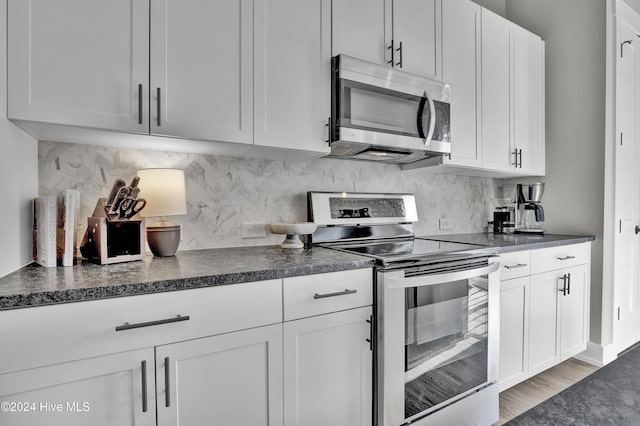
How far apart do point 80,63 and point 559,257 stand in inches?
110

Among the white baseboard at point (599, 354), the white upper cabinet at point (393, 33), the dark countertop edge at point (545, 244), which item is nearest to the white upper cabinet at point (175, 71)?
the white upper cabinet at point (393, 33)

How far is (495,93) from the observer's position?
2395 mm

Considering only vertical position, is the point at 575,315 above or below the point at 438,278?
below

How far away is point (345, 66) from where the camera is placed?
167 centimetres

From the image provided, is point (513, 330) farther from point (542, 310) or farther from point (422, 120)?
point (422, 120)

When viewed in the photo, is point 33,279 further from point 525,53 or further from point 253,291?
point 525,53

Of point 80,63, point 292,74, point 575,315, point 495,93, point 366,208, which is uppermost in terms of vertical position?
point 495,93

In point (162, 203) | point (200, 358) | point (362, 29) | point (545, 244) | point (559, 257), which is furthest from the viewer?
point (559, 257)

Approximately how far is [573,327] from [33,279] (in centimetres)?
304

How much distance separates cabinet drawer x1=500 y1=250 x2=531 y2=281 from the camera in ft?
6.41

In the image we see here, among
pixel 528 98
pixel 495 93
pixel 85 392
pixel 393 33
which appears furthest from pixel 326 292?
pixel 528 98

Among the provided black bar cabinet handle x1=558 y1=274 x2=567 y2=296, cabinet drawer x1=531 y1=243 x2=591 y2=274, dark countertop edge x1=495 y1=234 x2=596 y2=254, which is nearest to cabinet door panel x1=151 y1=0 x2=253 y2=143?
dark countertop edge x1=495 y1=234 x2=596 y2=254

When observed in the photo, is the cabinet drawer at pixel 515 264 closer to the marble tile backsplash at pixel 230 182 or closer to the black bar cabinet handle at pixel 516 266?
the black bar cabinet handle at pixel 516 266

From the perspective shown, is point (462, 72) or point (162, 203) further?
point (462, 72)
